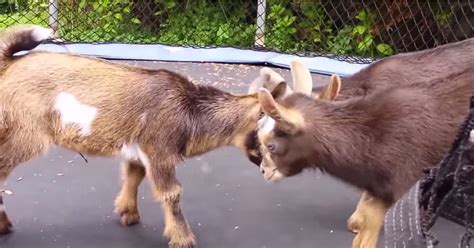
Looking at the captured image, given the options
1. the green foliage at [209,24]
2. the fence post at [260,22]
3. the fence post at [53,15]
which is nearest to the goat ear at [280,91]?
the green foliage at [209,24]

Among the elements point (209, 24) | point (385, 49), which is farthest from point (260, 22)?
point (385, 49)

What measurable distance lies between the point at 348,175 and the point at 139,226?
86cm

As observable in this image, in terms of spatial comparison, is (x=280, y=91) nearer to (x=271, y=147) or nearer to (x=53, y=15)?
(x=271, y=147)

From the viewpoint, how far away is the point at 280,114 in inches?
93.1

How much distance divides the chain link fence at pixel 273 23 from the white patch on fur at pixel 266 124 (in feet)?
8.86

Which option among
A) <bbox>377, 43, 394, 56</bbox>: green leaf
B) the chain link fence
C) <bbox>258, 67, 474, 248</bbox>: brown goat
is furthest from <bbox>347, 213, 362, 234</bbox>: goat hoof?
<bbox>377, 43, 394, 56</bbox>: green leaf

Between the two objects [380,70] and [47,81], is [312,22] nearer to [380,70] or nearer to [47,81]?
[380,70]

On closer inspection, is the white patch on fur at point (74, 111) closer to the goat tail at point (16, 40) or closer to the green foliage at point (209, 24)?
the goat tail at point (16, 40)

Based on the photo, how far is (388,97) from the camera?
97.5 inches

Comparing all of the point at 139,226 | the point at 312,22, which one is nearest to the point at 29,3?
the point at 312,22

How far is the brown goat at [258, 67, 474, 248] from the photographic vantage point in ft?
7.79

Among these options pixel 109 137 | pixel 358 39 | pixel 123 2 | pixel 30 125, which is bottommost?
pixel 358 39

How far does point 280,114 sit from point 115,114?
0.58m

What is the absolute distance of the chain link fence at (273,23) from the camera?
5605mm
